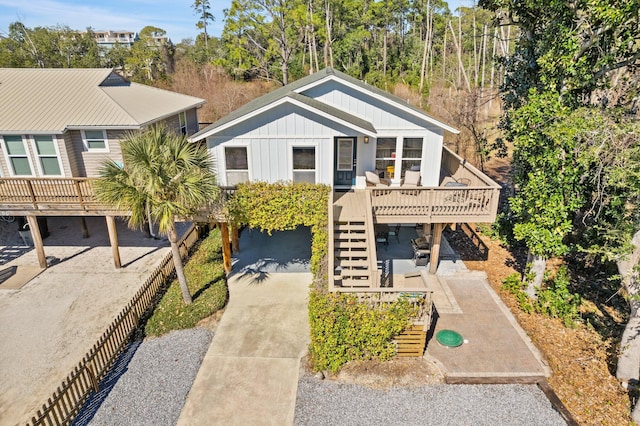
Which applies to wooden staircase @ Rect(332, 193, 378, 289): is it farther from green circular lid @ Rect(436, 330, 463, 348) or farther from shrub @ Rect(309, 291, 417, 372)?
green circular lid @ Rect(436, 330, 463, 348)

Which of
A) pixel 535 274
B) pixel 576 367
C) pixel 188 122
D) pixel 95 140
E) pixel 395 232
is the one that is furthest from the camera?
pixel 188 122

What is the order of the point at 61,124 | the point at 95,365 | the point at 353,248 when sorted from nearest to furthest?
the point at 95,365, the point at 353,248, the point at 61,124

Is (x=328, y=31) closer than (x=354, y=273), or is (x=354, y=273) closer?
(x=354, y=273)

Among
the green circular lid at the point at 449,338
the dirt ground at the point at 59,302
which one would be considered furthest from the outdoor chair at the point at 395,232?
the dirt ground at the point at 59,302

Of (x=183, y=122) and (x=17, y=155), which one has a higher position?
(x=183, y=122)

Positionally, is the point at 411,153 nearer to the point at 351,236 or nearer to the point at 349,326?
the point at 351,236

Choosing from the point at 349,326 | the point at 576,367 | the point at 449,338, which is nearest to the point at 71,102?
the point at 349,326
